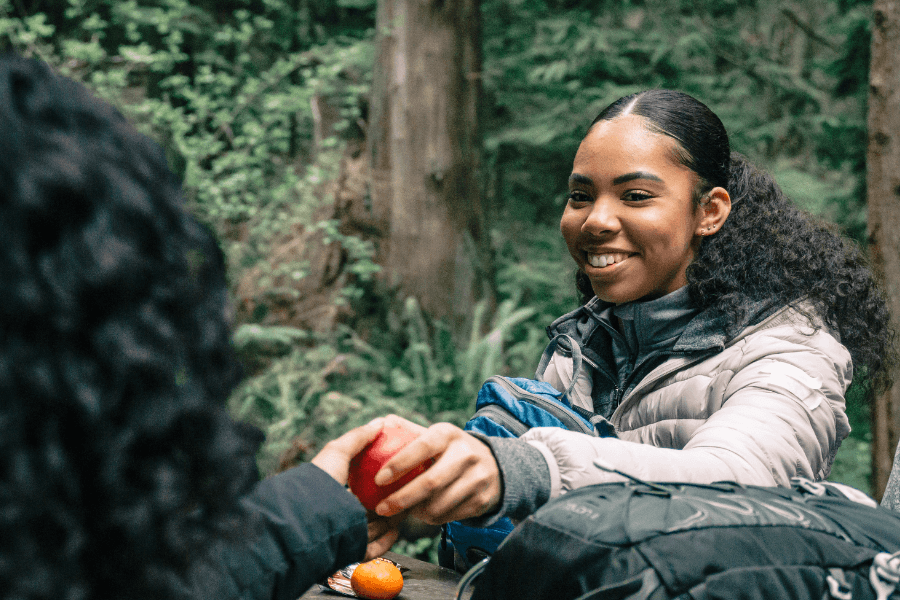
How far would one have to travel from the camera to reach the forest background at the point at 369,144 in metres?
6.18

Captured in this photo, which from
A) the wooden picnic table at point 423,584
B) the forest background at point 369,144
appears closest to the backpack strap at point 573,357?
the wooden picnic table at point 423,584

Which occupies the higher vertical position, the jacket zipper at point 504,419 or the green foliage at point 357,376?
the jacket zipper at point 504,419

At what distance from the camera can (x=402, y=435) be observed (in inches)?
49.9

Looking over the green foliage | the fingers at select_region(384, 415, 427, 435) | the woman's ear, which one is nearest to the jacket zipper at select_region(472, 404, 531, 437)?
the fingers at select_region(384, 415, 427, 435)

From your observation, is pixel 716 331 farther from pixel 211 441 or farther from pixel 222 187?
pixel 222 187

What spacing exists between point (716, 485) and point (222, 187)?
634cm

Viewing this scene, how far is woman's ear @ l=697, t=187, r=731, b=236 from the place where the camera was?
206cm

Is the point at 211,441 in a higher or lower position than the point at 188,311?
lower

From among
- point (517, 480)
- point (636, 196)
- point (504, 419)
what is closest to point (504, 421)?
point (504, 419)

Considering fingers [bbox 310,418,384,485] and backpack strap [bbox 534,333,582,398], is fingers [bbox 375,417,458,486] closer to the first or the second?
fingers [bbox 310,418,384,485]

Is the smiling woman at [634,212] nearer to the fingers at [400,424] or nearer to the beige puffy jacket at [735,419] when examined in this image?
the beige puffy jacket at [735,419]

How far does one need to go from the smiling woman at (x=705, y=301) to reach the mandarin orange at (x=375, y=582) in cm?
63

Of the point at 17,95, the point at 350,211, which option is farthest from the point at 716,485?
the point at 350,211

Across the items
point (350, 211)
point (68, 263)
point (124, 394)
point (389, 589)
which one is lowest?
point (350, 211)
